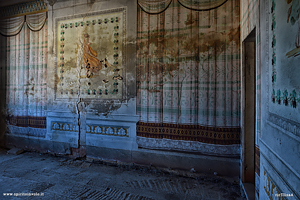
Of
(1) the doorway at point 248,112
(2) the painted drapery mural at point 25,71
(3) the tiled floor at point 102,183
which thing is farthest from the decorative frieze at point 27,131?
(1) the doorway at point 248,112

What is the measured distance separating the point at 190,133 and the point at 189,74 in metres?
1.01

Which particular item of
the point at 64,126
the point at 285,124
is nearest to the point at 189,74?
the point at 285,124

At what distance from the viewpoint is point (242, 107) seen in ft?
8.34

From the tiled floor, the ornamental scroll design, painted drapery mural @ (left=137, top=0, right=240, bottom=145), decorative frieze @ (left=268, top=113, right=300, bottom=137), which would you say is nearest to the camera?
decorative frieze @ (left=268, top=113, right=300, bottom=137)

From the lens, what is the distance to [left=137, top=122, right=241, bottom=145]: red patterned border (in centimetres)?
275

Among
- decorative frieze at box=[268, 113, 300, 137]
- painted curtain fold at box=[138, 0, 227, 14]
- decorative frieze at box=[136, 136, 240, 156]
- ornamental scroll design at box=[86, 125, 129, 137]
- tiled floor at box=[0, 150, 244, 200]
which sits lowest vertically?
tiled floor at box=[0, 150, 244, 200]

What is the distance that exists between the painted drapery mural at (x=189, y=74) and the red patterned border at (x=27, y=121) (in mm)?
2468

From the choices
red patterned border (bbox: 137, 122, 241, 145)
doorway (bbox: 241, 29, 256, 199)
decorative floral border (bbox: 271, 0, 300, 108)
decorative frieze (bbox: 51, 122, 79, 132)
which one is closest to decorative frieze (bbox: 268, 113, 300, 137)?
decorative floral border (bbox: 271, 0, 300, 108)

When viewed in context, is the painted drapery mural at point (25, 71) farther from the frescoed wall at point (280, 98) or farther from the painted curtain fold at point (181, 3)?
the frescoed wall at point (280, 98)

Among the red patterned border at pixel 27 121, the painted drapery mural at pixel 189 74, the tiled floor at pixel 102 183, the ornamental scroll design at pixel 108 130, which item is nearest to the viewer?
the tiled floor at pixel 102 183

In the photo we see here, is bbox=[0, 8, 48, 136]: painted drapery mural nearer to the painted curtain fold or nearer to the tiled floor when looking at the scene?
the tiled floor

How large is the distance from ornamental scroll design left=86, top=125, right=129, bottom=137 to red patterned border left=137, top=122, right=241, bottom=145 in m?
0.31

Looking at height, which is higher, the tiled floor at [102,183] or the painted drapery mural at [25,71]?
the painted drapery mural at [25,71]

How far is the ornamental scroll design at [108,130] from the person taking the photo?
3.37m
